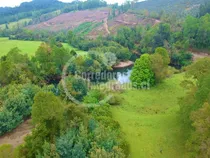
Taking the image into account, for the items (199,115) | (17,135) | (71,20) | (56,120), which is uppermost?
(199,115)

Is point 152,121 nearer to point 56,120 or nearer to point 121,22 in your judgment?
point 56,120

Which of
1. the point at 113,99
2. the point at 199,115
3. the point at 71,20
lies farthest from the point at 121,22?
the point at 199,115

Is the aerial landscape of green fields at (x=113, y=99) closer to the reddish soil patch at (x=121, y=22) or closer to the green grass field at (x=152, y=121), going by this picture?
the green grass field at (x=152, y=121)

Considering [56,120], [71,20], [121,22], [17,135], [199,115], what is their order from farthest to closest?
[71,20] < [121,22] < [17,135] < [56,120] < [199,115]

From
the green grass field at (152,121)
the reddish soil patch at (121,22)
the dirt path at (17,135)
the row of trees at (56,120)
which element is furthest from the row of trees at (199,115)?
the reddish soil patch at (121,22)

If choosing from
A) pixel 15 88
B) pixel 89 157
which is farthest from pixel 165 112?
pixel 15 88

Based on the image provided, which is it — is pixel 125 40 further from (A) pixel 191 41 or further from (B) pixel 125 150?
(B) pixel 125 150
